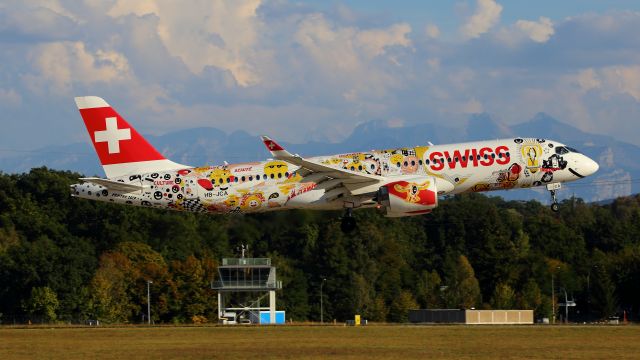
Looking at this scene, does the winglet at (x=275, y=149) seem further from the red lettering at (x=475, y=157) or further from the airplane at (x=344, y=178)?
the red lettering at (x=475, y=157)

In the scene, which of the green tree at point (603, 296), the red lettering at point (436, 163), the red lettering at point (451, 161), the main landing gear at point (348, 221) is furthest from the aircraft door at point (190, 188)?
the green tree at point (603, 296)

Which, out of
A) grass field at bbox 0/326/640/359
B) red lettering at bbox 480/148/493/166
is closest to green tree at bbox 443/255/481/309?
grass field at bbox 0/326/640/359

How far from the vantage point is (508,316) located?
110250 millimetres

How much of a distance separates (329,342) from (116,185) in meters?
16.4

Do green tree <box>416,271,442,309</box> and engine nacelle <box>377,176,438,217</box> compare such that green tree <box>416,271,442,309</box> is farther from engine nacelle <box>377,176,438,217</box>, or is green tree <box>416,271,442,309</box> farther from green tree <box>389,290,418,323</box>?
engine nacelle <box>377,176,438,217</box>

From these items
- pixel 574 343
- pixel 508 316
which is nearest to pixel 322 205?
pixel 574 343

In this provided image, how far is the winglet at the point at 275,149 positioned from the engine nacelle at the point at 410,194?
7.65 metres

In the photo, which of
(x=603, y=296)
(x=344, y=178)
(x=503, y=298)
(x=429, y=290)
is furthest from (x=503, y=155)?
(x=429, y=290)

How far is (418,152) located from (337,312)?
88.8 m

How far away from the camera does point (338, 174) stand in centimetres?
7225

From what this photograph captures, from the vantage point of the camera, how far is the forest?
146m

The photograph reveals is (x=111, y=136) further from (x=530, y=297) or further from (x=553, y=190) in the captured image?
(x=530, y=297)

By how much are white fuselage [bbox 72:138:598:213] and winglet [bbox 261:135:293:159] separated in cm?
483

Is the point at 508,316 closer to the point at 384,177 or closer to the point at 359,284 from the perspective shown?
the point at 384,177
